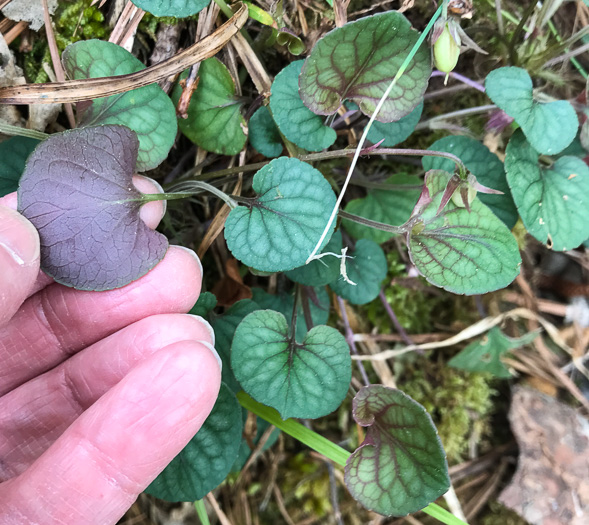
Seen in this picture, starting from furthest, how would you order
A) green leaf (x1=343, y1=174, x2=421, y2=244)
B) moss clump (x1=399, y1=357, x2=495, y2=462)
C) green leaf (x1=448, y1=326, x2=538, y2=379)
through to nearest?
moss clump (x1=399, y1=357, x2=495, y2=462) → green leaf (x1=448, y1=326, x2=538, y2=379) → green leaf (x1=343, y1=174, x2=421, y2=244)

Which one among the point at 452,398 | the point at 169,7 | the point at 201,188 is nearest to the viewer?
the point at 169,7

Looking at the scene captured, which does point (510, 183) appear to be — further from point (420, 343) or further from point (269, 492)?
point (269, 492)

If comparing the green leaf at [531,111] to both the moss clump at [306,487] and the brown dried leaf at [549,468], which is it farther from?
the moss clump at [306,487]

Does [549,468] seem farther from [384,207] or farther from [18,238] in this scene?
[18,238]

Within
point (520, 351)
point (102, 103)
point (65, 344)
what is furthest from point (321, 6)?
point (520, 351)

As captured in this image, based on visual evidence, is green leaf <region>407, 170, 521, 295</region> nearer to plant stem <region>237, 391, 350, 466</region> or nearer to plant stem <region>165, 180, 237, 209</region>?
plant stem <region>165, 180, 237, 209</region>

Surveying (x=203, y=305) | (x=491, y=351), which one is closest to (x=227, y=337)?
Result: (x=203, y=305)

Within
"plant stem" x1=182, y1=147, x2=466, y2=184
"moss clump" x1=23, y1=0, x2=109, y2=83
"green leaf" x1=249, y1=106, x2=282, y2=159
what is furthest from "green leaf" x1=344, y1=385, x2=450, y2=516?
"moss clump" x1=23, y1=0, x2=109, y2=83
